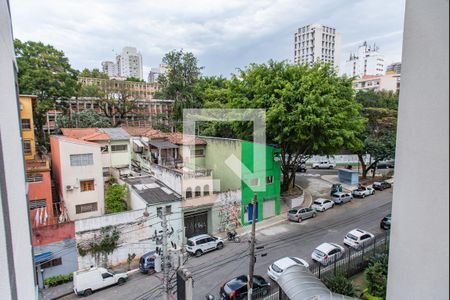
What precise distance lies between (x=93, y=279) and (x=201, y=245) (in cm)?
284

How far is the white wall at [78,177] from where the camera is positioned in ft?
27.5

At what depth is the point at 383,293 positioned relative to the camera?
4992mm

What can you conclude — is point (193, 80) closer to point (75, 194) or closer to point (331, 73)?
point (331, 73)

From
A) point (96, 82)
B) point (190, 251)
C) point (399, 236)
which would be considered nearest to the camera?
point (399, 236)

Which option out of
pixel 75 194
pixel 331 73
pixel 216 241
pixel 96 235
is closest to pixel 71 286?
pixel 96 235

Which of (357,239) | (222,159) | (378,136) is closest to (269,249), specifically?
(357,239)

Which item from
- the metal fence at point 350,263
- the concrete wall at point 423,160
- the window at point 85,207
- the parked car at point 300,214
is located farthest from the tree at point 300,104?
the concrete wall at point 423,160

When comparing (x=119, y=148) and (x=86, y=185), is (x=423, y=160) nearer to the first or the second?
(x=86, y=185)

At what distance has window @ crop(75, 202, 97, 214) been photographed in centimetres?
850

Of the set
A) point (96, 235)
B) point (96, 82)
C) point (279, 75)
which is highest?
point (96, 82)

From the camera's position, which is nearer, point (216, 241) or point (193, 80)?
point (216, 241)

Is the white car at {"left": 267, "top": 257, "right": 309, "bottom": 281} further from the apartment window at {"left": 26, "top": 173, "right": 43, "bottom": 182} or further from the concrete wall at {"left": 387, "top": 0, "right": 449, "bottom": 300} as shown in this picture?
the apartment window at {"left": 26, "top": 173, "right": 43, "bottom": 182}

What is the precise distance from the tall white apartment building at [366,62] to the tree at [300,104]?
1463 inches

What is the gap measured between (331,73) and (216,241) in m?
7.43
